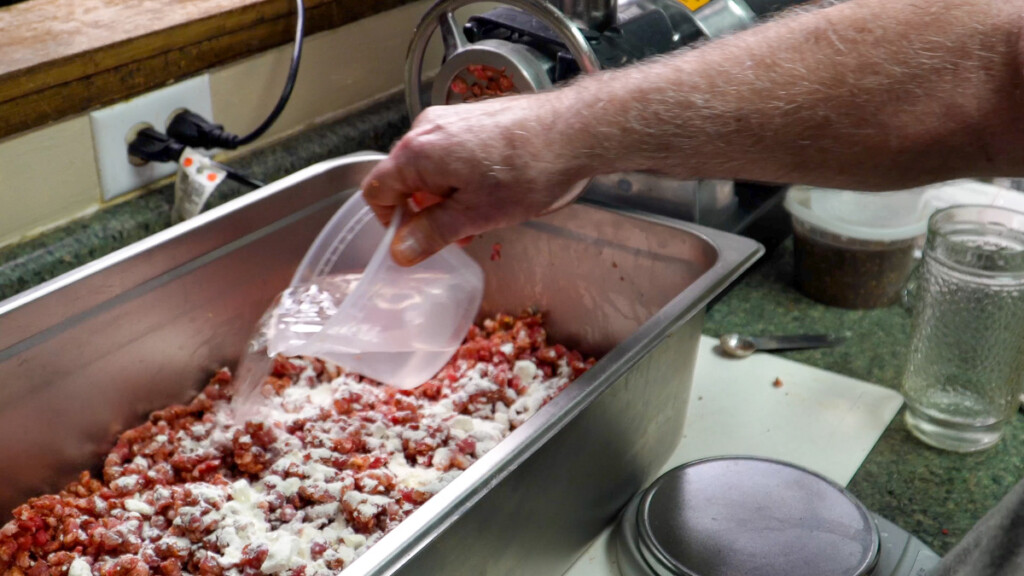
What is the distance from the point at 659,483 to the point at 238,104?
0.70 m

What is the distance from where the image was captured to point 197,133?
3.81 ft

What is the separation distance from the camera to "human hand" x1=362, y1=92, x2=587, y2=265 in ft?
2.39

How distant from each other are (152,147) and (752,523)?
754 millimetres

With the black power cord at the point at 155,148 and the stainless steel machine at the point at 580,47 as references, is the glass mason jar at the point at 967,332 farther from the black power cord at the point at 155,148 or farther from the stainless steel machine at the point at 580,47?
the black power cord at the point at 155,148

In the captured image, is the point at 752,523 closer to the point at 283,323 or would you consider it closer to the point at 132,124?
the point at 283,323

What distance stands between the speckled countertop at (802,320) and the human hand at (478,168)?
436 mm

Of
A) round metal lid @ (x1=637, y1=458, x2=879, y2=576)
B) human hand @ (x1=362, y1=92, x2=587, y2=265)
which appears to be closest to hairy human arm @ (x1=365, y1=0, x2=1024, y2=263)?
human hand @ (x1=362, y1=92, x2=587, y2=265)

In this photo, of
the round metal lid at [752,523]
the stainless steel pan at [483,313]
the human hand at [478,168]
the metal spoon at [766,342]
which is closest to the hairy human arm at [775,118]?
the human hand at [478,168]

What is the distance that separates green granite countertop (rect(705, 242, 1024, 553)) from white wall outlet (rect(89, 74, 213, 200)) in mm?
652

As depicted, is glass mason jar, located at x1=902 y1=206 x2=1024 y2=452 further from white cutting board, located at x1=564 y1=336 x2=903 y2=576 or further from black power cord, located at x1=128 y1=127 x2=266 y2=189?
black power cord, located at x1=128 y1=127 x2=266 y2=189

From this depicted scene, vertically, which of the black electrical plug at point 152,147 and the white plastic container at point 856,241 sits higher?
the black electrical plug at point 152,147

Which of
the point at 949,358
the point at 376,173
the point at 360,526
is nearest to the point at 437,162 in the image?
the point at 376,173

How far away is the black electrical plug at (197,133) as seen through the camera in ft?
3.81

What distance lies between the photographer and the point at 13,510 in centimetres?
88
